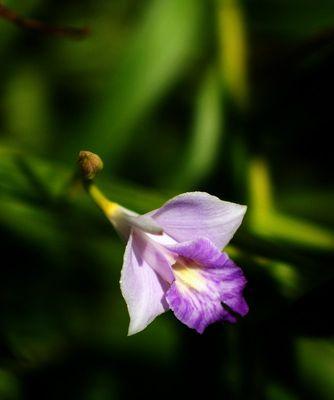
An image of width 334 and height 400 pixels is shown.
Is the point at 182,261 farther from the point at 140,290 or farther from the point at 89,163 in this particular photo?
the point at 89,163

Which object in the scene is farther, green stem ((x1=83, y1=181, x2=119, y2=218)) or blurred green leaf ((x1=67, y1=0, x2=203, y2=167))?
blurred green leaf ((x1=67, y1=0, x2=203, y2=167))

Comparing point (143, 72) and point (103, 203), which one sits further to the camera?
point (143, 72)

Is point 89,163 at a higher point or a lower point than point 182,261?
higher

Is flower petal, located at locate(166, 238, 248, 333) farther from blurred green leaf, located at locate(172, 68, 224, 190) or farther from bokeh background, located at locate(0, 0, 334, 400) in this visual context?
blurred green leaf, located at locate(172, 68, 224, 190)

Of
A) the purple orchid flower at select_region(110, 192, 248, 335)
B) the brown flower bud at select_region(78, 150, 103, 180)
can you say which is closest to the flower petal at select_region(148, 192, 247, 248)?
the purple orchid flower at select_region(110, 192, 248, 335)

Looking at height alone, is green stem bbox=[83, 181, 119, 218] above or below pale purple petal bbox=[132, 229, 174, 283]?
above

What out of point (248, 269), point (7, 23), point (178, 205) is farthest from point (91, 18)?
point (178, 205)

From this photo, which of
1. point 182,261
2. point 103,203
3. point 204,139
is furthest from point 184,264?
point 204,139

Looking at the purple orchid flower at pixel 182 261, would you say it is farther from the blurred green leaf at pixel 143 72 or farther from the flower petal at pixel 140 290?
the blurred green leaf at pixel 143 72
